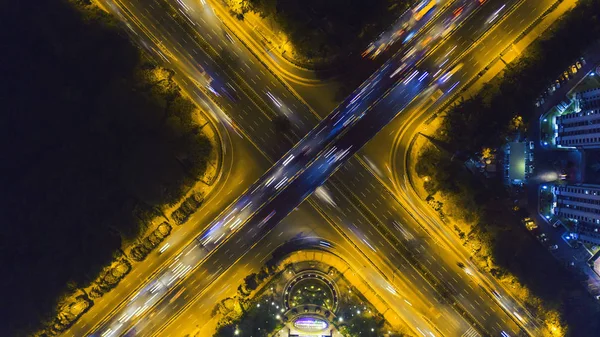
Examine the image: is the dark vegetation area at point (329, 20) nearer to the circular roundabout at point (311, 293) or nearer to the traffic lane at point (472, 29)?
the traffic lane at point (472, 29)

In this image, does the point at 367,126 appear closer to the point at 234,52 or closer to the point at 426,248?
the point at 426,248

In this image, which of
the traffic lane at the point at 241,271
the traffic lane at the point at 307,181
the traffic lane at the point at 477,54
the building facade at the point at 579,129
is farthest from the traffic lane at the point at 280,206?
the building facade at the point at 579,129

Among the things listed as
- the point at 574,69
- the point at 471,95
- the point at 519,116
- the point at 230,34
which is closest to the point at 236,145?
the point at 230,34

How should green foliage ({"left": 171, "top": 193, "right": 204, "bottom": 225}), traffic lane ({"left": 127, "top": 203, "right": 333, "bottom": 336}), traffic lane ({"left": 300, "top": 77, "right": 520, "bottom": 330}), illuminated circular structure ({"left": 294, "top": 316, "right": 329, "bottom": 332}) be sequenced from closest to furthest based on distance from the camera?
1. illuminated circular structure ({"left": 294, "top": 316, "right": 329, "bottom": 332})
2. green foliage ({"left": 171, "top": 193, "right": 204, "bottom": 225})
3. traffic lane ({"left": 300, "top": 77, "right": 520, "bottom": 330})
4. traffic lane ({"left": 127, "top": 203, "right": 333, "bottom": 336})

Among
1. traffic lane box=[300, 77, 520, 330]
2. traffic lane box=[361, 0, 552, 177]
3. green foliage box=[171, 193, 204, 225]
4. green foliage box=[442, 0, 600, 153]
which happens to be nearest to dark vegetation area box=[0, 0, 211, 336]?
green foliage box=[171, 193, 204, 225]

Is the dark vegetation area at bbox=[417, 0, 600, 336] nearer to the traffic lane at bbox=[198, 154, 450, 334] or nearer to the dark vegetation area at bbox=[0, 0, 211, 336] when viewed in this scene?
the traffic lane at bbox=[198, 154, 450, 334]

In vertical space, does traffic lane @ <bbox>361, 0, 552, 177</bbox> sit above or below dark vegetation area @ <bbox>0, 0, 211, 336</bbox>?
below

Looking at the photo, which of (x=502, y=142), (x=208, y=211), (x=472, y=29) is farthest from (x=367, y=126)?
(x=208, y=211)

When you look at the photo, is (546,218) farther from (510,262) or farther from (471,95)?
(471,95)
